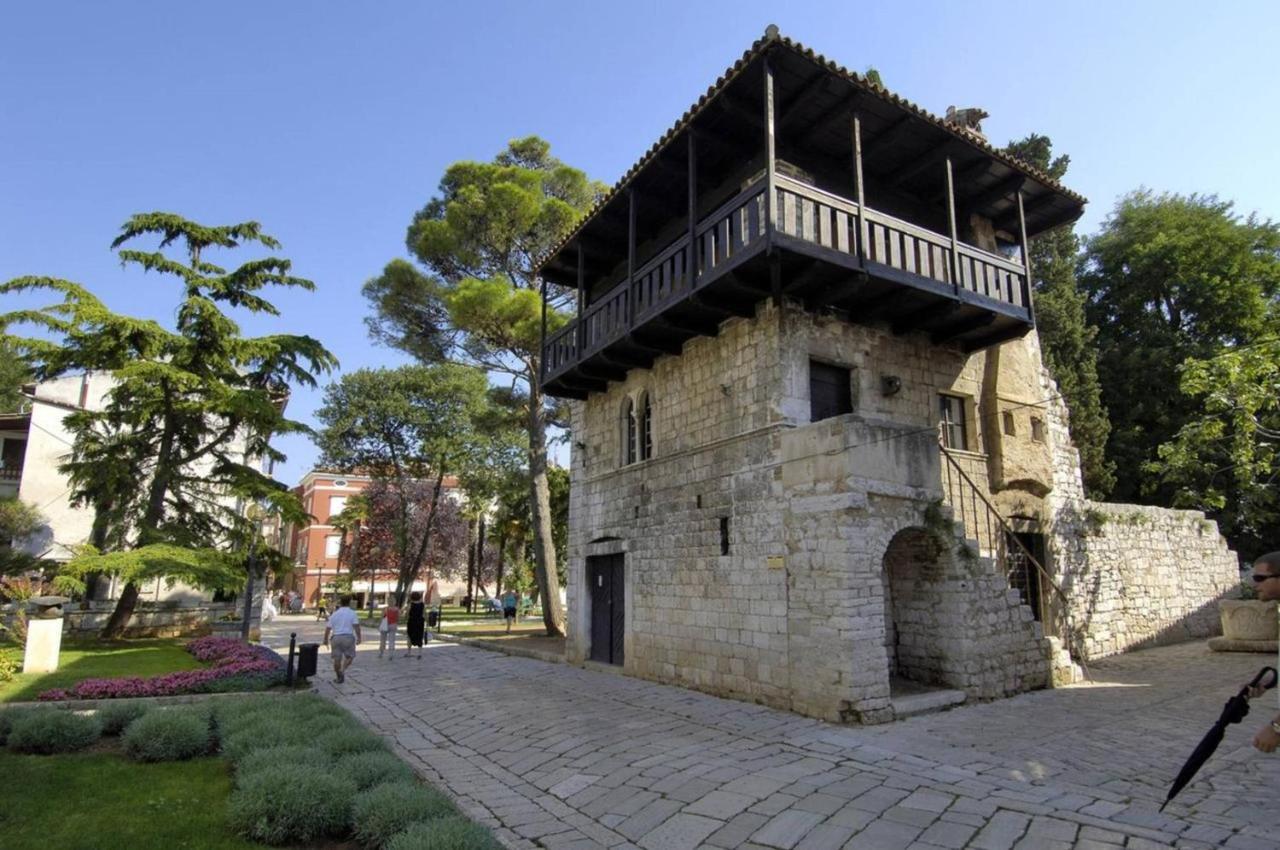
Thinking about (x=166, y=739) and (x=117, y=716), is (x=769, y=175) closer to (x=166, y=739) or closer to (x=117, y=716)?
(x=166, y=739)

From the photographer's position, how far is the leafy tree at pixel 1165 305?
75.0 feet

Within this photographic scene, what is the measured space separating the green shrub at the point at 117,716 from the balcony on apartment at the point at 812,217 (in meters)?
8.57

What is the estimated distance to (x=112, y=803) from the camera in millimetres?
5516

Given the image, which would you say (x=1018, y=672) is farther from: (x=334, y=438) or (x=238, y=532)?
(x=334, y=438)

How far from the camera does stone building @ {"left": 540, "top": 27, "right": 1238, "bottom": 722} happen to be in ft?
30.4

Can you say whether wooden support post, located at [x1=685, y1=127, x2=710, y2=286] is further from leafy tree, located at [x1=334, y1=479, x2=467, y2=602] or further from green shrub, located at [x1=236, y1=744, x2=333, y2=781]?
leafy tree, located at [x1=334, y1=479, x2=467, y2=602]

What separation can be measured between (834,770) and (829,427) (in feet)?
14.0

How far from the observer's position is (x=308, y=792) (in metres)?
5.07

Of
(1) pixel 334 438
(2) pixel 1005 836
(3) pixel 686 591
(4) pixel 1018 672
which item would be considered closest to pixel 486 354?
(3) pixel 686 591

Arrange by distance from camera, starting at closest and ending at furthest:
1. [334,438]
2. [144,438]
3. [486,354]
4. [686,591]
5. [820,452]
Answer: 1. [820,452]
2. [686,591]
3. [144,438]
4. [486,354]
5. [334,438]

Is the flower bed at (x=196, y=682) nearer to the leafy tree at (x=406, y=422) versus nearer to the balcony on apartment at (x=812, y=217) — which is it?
the balcony on apartment at (x=812, y=217)

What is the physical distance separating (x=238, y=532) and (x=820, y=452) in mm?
17211

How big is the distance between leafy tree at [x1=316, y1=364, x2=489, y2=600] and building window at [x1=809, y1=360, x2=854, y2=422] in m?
21.9

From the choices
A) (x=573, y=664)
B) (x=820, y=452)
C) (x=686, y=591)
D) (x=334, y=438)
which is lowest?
(x=573, y=664)
